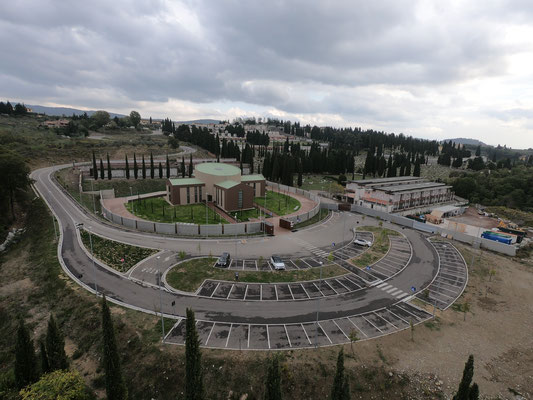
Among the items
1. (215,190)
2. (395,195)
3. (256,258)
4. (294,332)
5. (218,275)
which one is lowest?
(294,332)

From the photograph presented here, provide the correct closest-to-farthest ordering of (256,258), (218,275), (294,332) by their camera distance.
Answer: (294,332)
(218,275)
(256,258)

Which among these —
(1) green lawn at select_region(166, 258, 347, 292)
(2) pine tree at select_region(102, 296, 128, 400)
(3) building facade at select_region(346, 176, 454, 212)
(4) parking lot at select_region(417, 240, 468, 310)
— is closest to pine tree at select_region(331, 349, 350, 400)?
(2) pine tree at select_region(102, 296, 128, 400)

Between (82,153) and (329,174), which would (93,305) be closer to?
(82,153)

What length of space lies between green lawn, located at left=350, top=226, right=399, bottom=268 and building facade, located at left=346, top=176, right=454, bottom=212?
1486cm

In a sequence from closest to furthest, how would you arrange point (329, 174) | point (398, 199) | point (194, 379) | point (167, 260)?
point (194, 379)
point (167, 260)
point (398, 199)
point (329, 174)

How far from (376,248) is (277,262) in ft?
56.9

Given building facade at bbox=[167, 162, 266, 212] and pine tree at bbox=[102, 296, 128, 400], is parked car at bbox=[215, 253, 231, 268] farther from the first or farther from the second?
building facade at bbox=[167, 162, 266, 212]

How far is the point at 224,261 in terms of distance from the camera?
115 ft

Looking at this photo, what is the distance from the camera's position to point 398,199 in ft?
217

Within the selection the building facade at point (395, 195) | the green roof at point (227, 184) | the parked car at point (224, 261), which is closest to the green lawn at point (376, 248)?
the building facade at point (395, 195)

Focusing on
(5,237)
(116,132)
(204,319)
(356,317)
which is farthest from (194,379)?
(116,132)

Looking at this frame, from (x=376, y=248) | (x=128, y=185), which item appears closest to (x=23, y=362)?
(x=376, y=248)

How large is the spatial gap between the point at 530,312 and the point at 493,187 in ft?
225

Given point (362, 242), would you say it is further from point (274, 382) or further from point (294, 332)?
point (274, 382)
